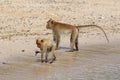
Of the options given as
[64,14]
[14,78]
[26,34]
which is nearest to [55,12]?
[64,14]

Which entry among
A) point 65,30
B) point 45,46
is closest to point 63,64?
point 45,46

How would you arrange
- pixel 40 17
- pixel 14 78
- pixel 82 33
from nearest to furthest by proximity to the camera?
1. pixel 14 78
2. pixel 82 33
3. pixel 40 17

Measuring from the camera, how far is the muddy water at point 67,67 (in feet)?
30.2

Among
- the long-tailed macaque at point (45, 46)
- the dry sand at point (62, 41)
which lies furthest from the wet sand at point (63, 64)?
the long-tailed macaque at point (45, 46)

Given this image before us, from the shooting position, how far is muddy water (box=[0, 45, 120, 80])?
9211 mm

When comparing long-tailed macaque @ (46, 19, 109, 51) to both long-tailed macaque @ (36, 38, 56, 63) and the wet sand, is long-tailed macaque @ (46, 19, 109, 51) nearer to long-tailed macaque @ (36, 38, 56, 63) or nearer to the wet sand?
the wet sand

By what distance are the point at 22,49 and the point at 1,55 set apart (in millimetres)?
1001

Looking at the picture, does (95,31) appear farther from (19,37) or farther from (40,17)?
(19,37)

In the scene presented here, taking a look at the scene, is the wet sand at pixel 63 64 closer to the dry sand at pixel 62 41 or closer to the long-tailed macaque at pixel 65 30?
the dry sand at pixel 62 41

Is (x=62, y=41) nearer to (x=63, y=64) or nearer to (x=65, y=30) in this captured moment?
(x=65, y=30)

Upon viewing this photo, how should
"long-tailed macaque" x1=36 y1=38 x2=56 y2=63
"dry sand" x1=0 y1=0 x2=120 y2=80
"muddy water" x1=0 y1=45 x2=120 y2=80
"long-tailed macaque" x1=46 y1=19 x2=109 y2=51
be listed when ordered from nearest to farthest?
"muddy water" x1=0 y1=45 x2=120 y2=80
"dry sand" x1=0 y1=0 x2=120 y2=80
"long-tailed macaque" x1=36 y1=38 x2=56 y2=63
"long-tailed macaque" x1=46 y1=19 x2=109 y2=51

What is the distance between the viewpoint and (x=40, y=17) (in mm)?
16719

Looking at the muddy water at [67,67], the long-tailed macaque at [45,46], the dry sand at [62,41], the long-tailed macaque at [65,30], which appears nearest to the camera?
the muddy water at [67,67]

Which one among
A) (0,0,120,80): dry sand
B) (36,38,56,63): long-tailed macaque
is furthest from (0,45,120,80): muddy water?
(36,38,56,63): long-tailed macaque
